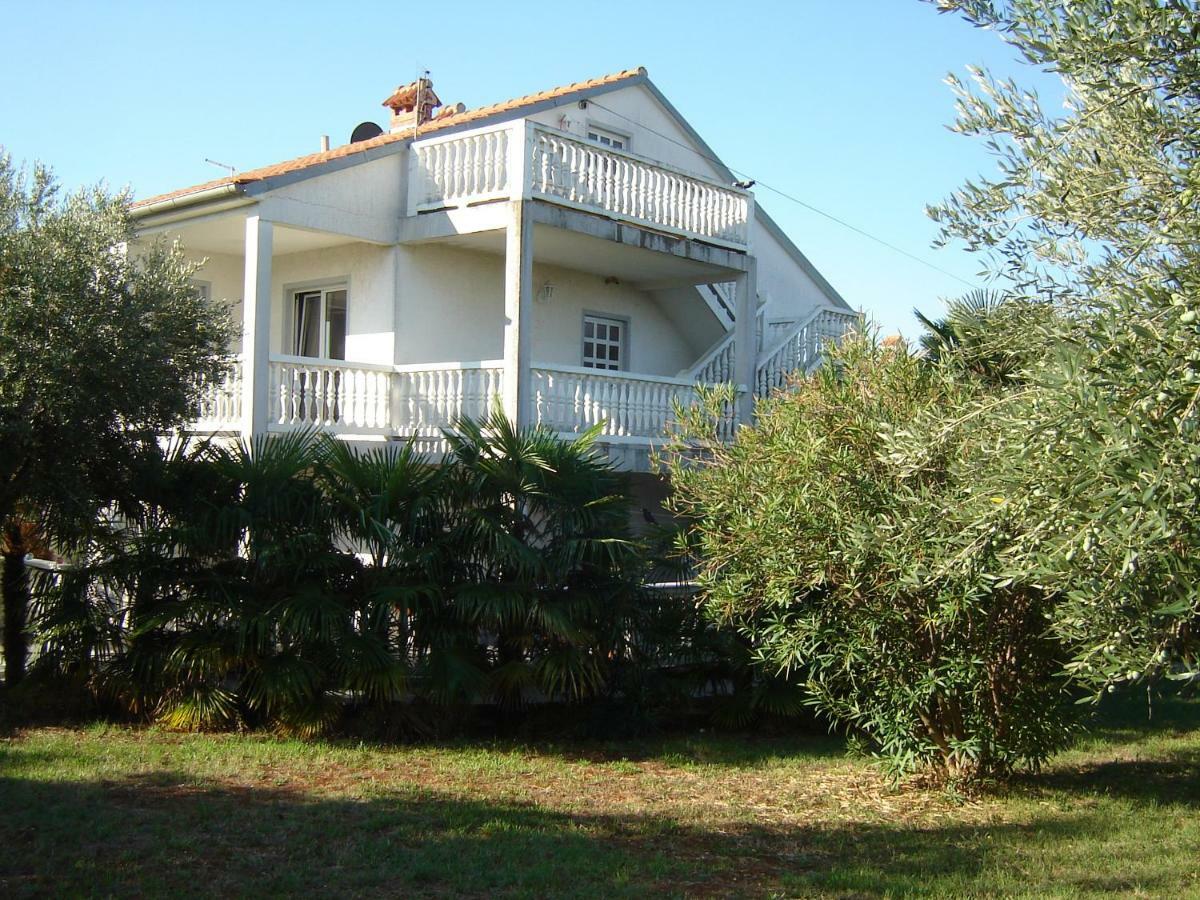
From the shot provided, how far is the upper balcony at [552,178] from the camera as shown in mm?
13977

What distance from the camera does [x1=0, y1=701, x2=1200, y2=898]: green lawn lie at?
6.66 meters

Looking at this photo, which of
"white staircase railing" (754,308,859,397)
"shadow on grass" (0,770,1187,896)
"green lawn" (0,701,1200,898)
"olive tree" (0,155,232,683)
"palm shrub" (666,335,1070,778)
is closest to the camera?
"shadow on grass" (0,770,1187,896)

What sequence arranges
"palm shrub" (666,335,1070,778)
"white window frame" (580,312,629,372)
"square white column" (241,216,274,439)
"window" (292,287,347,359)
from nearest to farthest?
"palm shrub" (666,335,1070,778) < "square white column" (241,216,274,439) < "window" (292,287,347,359) < "white window frame" (580,312,629,372)

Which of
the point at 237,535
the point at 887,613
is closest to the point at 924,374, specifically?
the point at 887,613

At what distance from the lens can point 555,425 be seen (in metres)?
14.0

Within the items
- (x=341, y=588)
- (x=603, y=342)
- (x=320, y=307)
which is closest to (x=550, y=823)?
(x=341, y=588)

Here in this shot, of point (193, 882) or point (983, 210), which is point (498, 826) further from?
point (983, 210)

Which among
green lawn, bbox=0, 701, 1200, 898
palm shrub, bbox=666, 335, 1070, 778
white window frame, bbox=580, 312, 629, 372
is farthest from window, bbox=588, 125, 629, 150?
green lawn, bbox=0, 701, 1200, 898

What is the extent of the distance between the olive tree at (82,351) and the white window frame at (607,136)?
8589mm

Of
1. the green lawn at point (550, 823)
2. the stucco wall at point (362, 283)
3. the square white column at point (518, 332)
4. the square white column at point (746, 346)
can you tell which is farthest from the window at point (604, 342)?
the green lawn at point (550, 823)

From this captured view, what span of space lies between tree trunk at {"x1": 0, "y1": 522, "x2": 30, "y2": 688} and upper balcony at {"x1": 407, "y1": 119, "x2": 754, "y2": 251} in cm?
649

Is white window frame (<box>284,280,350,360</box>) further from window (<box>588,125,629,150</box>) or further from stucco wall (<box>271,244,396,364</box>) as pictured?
window (<box>588,125,629,150</box>)

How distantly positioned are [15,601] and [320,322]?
6.36 m

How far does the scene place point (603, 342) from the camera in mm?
17953
